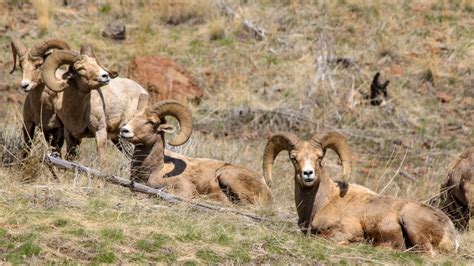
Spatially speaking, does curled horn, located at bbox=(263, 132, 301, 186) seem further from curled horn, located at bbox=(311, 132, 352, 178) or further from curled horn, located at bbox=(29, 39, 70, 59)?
curled horn, located at bbox=(29, 39, 70, 59)

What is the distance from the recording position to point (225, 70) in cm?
2211

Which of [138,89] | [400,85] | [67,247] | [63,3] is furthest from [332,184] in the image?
[63,3]

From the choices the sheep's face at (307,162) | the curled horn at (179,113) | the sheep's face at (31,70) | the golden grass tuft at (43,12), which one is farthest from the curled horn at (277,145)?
the golden grass tuft at (43,12)

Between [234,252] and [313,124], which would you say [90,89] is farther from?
[313,124]

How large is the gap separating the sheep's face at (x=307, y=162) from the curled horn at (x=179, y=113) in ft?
6.34

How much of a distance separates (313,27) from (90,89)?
1144 centimetres

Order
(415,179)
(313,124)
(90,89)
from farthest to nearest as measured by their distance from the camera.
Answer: (313,124) < (415,179) < (90,89)

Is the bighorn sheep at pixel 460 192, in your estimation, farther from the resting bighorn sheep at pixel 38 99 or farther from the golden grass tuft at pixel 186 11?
the golden grass tuft at pixel 186 11

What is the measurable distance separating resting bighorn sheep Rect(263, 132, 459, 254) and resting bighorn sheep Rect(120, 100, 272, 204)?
138 centimetres

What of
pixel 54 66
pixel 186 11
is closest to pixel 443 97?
pixel 186 11

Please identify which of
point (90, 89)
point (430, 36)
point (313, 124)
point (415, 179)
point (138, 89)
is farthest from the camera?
point (430, 36)

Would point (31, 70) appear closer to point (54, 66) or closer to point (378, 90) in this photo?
point (54, 66)

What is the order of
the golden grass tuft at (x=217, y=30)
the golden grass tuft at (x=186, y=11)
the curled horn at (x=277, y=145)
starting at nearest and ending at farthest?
the curled horn at (x=277, y=145)
the golden grass tuft at (x=217, y=30)
the golden grass tuft at (x=186, y=11)

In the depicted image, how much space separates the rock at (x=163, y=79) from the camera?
65.8 ft
